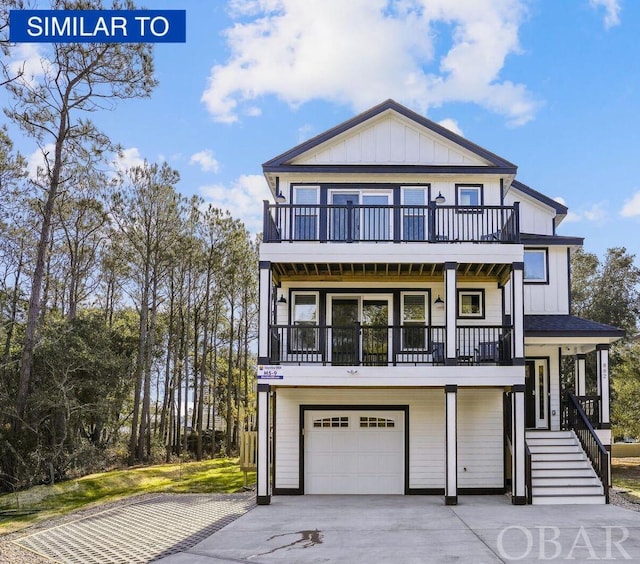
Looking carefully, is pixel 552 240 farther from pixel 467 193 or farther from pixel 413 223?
pixel 413 223

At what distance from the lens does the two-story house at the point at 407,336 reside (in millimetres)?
15383

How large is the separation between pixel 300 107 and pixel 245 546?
15.4 metres

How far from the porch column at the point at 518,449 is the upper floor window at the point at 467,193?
201 inches

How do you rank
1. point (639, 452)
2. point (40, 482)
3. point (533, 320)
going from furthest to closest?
point (639, 452)
point (40, 482)
point (533, 320)

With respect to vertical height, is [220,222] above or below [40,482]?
above

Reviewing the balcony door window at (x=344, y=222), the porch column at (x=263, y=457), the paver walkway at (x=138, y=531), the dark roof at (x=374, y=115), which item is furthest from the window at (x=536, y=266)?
the paver walkway at (x=138, y=531)

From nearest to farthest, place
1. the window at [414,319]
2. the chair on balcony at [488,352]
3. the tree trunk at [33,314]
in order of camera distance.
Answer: the chair on balcony at [488,352], the window at [414,319], the tree trunk at [33,314]

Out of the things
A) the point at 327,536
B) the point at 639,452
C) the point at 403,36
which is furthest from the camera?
the point at 639,452

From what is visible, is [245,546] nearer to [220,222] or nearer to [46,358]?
[46,358]

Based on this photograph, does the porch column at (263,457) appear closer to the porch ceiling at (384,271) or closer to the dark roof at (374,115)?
the porch ceiling at (384,271)

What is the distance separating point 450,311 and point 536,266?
5192 millimetres

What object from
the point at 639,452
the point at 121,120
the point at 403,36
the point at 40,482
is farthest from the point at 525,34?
the point at 639,452

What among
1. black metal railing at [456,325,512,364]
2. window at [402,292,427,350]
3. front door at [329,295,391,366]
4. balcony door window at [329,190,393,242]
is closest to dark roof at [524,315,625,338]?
black metal railing at [456,325,512,364]

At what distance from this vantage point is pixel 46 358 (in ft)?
71.1
